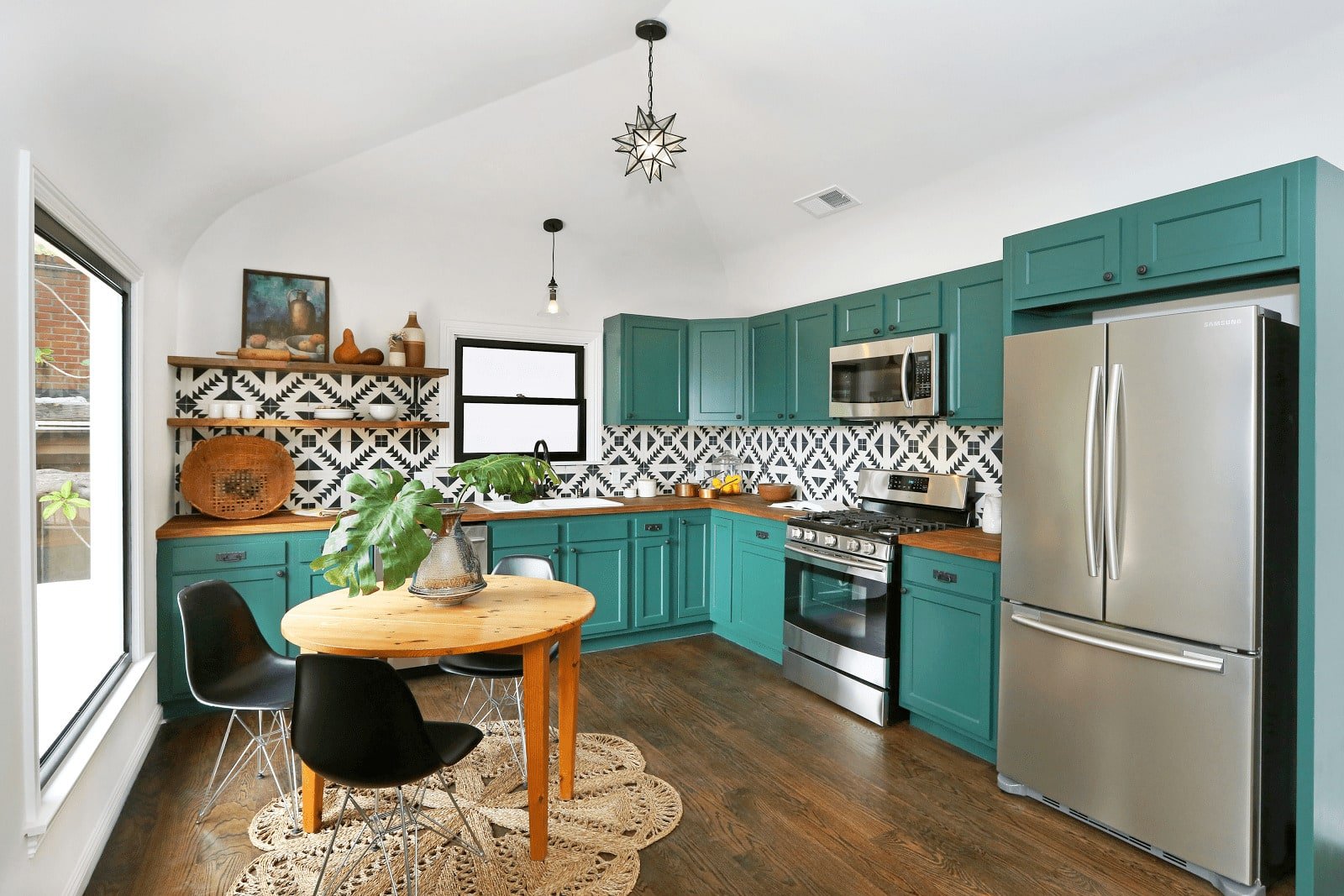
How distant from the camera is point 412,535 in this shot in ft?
7.11

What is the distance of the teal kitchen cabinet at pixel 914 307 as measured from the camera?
3.64 m

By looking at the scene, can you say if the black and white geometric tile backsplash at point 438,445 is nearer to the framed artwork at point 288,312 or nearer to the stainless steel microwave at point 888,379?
the framed artwork at point 288,312

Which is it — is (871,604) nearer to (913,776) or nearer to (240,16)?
(913,776)

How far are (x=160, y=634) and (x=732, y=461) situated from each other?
3723mm

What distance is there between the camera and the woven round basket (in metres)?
3.65

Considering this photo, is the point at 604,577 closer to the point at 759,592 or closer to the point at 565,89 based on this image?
the point at 759,592

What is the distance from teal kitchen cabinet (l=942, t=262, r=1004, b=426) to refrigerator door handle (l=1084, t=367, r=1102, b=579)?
822 millimetres

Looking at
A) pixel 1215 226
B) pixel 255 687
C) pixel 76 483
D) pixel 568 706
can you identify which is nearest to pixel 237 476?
pixel 76 483

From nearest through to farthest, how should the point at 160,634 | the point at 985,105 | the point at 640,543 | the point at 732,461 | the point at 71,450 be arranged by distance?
1. the point at 71,450
2. the point at 985,105
3. the point at 160,634
4. the point at 640,543
5. the point at 732,461

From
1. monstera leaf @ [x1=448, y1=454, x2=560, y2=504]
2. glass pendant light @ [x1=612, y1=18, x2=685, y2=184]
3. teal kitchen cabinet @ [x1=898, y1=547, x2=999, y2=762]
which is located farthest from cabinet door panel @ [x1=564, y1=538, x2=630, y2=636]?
glass pendant light @ [x1=612, y1=18, x2=685, y2=184]

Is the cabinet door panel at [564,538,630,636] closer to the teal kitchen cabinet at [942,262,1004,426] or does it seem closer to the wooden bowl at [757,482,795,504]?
the wooden bowl at [757,482,795,504]

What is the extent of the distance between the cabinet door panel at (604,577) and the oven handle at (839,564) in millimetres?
1067

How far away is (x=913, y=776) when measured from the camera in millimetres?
2914

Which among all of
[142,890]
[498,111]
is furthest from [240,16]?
[142,890]
